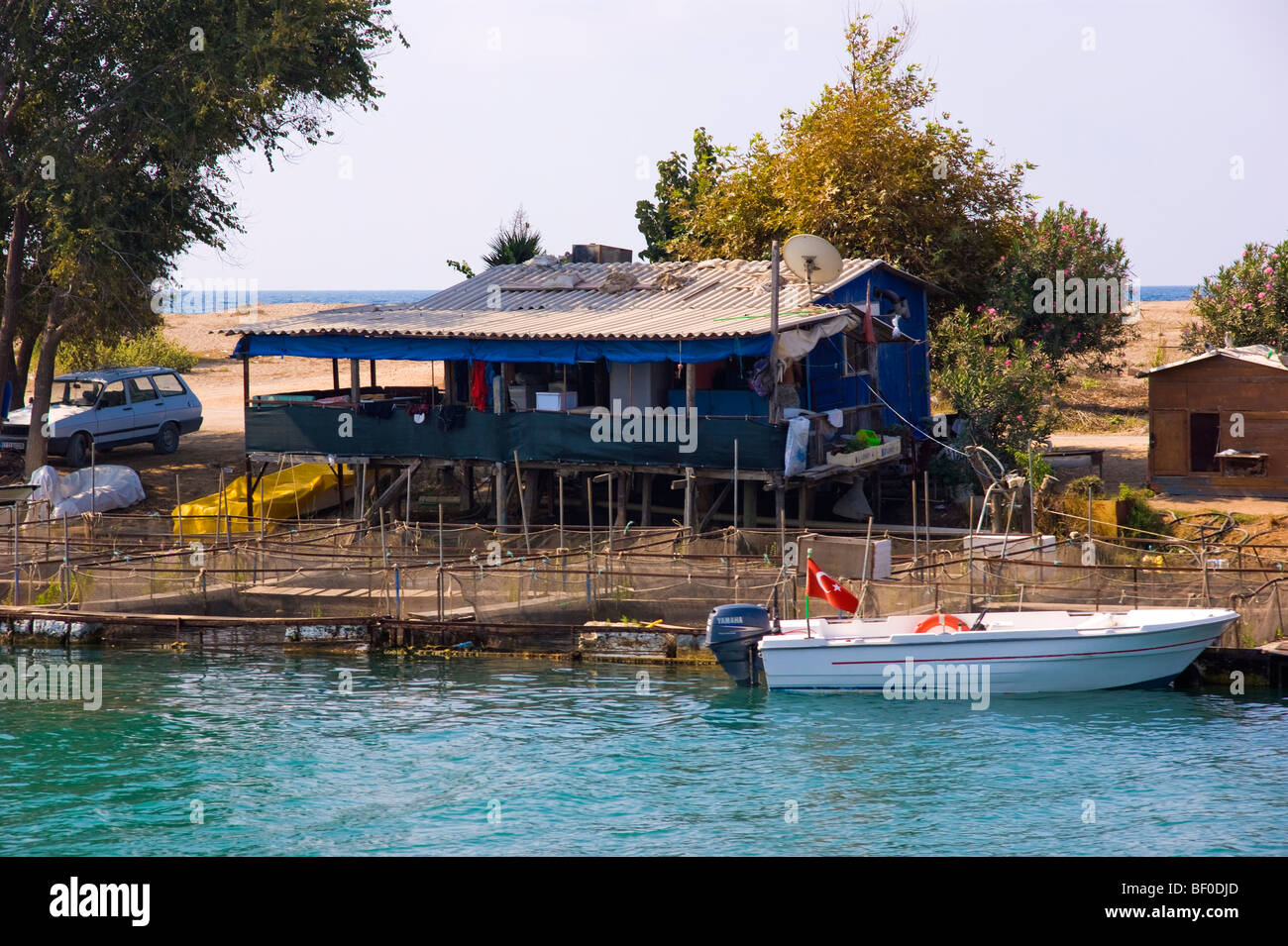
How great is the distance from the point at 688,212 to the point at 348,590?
2068cm

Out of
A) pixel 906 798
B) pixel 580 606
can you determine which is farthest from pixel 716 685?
pixel 906 798

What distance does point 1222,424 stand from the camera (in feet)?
96.2

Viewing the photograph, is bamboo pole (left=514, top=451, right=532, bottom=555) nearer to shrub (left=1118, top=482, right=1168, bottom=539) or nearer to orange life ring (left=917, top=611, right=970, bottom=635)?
orange life ring (left=917, top=611, right=970, bottom=635)

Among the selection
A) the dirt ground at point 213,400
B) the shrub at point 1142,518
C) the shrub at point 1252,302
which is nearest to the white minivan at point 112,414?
the dirt ground at point 213,400

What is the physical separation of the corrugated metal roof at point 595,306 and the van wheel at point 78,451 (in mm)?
6531

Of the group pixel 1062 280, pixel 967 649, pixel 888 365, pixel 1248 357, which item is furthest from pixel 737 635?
pixel 1062 280

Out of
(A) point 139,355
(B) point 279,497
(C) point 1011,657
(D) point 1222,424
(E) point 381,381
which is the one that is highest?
(A) point 139,355

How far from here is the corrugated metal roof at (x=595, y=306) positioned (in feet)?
88.7

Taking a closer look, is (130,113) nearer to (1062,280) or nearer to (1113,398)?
(1062,280)

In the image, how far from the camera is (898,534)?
87.1 feet

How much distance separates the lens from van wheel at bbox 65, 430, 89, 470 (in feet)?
108

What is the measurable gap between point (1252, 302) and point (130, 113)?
1062 inches

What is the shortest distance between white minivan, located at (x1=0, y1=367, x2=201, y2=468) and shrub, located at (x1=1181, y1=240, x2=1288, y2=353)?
26.0 m

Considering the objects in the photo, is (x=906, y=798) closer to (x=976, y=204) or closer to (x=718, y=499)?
(x=718, y=499)
